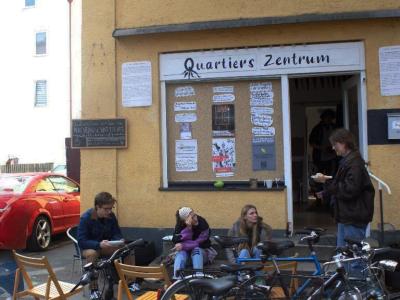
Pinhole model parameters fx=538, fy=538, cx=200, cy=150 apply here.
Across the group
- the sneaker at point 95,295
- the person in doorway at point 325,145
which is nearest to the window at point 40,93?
the person in doorway at point 325,145

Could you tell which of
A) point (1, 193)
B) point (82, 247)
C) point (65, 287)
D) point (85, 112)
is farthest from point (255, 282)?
point (1, 193)

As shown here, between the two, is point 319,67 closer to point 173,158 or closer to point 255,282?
point 173,158

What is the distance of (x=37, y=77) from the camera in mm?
25906

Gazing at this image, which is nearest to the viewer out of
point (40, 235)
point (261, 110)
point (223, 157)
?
point (261, 110)

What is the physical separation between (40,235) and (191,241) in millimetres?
4490

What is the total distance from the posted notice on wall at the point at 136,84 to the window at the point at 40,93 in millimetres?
19191

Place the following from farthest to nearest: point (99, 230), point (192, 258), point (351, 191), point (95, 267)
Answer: point (99, 230) < point (192, 258) < point (351, 191) < point (95, 267)

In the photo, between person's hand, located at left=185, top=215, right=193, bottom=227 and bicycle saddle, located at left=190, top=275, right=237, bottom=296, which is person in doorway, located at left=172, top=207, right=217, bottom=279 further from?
bicycle saddle, located at left=190, top=275, right=237, bottom=296

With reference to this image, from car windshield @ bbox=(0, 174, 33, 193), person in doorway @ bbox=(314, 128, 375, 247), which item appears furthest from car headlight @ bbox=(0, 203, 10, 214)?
person in doorway @ bbox=(314, 128, 375, 247)

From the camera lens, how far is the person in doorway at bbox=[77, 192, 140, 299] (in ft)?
19.9

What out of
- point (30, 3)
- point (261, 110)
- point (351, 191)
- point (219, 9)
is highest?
point (30, 3)

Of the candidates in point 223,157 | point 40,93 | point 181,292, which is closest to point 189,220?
point 223,157

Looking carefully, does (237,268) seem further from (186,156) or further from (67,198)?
(67,198)

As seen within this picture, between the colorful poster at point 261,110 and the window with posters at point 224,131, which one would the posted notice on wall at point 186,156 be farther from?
the colorful poster at point 261,110
